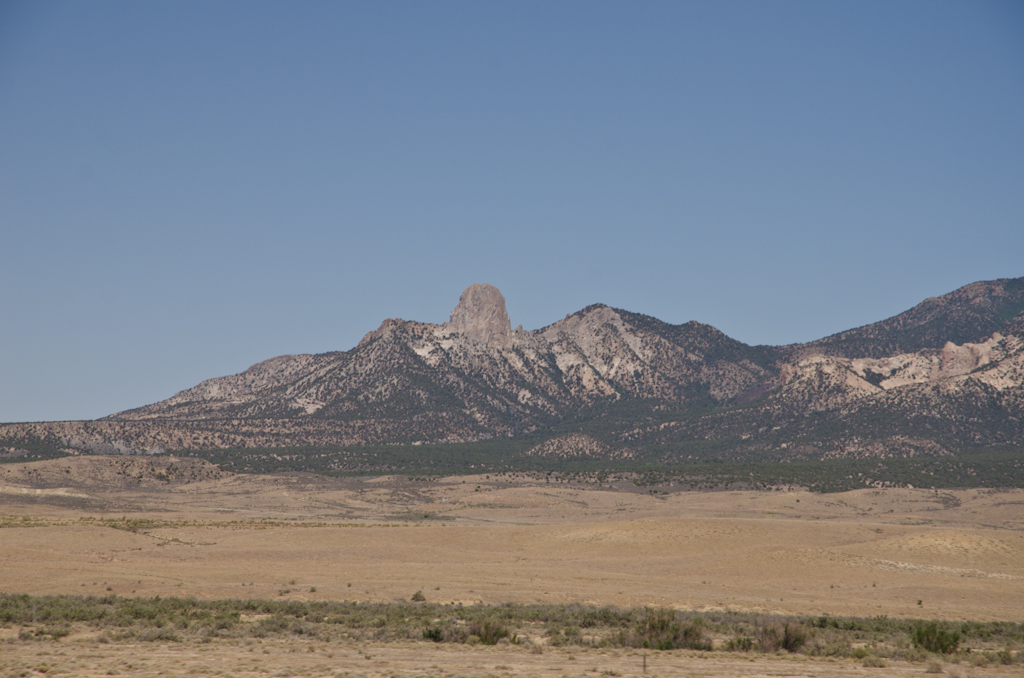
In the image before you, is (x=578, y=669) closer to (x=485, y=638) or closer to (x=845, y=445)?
(x=485, y=638)

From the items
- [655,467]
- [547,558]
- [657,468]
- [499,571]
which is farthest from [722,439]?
[499,571]

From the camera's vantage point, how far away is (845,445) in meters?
160

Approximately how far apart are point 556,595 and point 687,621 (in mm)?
8927

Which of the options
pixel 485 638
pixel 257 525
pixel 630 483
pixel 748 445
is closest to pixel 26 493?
pixel 257 525

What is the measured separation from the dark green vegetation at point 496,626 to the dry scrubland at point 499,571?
3.39ft

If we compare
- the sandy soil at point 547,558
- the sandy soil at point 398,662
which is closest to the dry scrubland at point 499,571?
the sandy soil at point 398,662

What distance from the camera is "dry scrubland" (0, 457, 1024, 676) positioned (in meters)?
22.6

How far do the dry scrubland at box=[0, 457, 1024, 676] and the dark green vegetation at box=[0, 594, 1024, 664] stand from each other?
1.03 m

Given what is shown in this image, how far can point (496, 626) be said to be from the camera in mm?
26391

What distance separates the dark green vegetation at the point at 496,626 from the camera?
2544 cm

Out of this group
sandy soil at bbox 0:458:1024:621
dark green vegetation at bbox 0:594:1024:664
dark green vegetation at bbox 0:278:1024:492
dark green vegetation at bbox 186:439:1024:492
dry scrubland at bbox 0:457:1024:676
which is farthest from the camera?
dark green vegetation at bbox 0:278:1024:492

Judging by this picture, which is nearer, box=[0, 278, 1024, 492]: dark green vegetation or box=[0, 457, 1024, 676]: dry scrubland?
box=[0, 457, 1024, 676]: dry scrubland

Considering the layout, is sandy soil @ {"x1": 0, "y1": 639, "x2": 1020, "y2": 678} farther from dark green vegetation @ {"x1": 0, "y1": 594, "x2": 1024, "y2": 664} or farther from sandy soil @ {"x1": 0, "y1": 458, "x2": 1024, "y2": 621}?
sandy soil @ {"x1": 0, "y1": 458, "x2": 1024, "y2": 621}

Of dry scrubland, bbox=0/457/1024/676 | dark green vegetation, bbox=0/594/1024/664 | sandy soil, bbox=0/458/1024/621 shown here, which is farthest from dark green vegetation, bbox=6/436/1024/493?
dark green vegetation, bbox=0/594/1024/664
